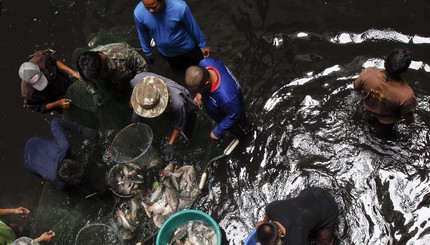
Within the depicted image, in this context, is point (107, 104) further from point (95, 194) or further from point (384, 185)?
point (384, 185)

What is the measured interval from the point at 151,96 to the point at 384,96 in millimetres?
2560

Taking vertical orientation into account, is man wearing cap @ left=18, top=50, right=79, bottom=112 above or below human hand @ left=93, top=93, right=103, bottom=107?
above

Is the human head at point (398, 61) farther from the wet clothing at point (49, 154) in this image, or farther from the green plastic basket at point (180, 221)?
the wet clothing at point (49, 154)

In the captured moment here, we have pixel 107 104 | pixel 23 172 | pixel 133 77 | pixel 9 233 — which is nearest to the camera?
pixel 9 233

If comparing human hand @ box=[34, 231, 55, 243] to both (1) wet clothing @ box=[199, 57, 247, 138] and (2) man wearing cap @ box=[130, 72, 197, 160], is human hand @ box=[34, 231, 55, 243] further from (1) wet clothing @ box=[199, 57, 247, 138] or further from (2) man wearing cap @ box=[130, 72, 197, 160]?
(1) wet clothing @ box=[199, 57, 247, 138]

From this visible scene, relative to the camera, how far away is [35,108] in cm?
558

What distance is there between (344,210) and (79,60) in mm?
3663

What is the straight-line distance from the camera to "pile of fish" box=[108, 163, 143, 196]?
554 cm

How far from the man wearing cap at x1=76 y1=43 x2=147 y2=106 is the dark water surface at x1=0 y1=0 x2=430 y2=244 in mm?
1188

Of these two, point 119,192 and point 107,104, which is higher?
point 107,104

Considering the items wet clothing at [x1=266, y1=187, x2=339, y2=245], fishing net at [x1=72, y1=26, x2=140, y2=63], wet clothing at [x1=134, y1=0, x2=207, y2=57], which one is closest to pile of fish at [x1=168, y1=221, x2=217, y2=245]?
wet clothing at [x1=266, y1=187, x2=339, y2=245]

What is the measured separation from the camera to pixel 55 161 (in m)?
4.90

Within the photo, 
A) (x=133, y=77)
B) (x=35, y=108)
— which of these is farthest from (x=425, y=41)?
(x=35, y=108)

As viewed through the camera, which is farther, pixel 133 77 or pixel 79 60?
pixel 133 77
